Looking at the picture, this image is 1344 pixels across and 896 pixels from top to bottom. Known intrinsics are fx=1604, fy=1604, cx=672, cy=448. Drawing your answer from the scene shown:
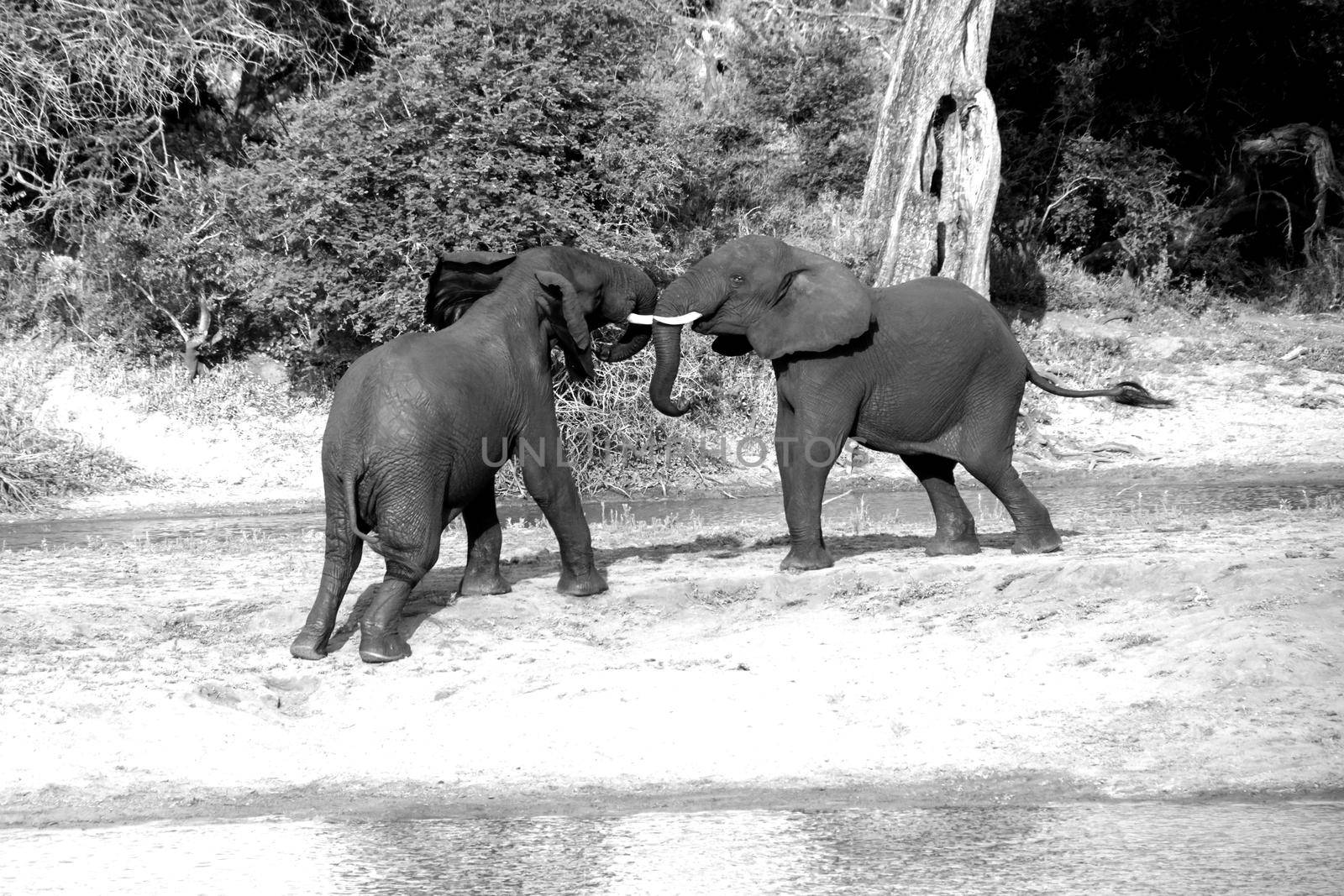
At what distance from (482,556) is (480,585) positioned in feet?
0.52

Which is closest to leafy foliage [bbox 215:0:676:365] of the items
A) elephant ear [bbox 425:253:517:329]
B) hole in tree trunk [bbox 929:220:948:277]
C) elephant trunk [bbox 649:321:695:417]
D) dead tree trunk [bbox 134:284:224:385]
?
dead tree trunk [bbox 134:284:224:385]

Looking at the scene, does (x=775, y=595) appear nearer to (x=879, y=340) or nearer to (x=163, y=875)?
(x=879, y=340)

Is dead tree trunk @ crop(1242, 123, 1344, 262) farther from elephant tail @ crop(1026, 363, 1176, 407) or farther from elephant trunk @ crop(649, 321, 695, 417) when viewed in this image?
elephant trunk @ crop(649, 321, 695, 417)

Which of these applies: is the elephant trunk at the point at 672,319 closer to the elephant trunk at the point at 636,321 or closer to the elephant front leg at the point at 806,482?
the elephant trunk at the point at 636,321

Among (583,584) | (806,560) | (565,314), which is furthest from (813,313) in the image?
(583,584)

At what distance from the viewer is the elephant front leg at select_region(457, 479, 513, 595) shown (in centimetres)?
862

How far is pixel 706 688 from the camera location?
22.2 ft

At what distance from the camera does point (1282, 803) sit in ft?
18.6

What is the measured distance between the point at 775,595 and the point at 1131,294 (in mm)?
12777

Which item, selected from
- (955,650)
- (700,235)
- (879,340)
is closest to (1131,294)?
(700,235)

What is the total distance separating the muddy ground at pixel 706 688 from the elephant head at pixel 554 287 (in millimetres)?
1466

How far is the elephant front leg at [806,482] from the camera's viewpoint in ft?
29.5

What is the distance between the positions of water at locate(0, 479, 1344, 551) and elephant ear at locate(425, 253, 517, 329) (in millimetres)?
4066

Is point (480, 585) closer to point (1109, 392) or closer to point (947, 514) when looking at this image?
point (947, 514)
